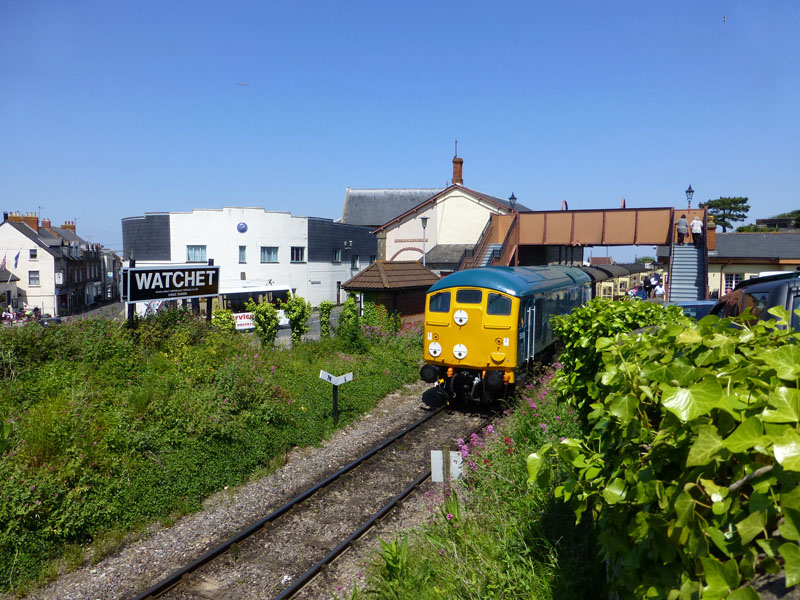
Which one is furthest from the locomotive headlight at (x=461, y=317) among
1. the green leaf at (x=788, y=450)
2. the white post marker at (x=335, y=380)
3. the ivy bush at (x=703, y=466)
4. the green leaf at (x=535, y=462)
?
the green leaf at (x=788, y=450)

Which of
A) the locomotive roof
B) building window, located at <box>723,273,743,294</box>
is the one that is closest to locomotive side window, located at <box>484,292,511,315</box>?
the locomotive roof

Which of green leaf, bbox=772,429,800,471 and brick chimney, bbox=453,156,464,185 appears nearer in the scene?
green leaf, bbox=772,429,800,471

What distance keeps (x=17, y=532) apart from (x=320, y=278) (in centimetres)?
3913

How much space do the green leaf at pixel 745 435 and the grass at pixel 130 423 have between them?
8142mm

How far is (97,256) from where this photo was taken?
6681 centimetres

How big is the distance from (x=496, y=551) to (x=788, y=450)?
15.1ft

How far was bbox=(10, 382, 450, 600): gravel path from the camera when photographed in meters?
6.85

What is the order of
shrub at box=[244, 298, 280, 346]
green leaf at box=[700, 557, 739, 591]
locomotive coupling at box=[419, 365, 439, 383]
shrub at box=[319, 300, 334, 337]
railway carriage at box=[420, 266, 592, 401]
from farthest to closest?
1. shrub at box=[319, 300, 334, 337]
2. shrub at box=[244, 298, 280, 346]
3. locomotive coupling at box=[419, 365, 439, 383]
4. railway carriage at box=[420, 266, 592, 401]
5. green leaf at box=[700, 557, 739, 591]

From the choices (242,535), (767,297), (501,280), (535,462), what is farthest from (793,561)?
(501,280)

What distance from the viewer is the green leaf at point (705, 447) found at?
181 centimetres

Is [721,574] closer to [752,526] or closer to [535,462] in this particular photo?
[752,526]

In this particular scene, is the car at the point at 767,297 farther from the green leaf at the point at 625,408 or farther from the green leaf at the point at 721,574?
the green leaf at the point at 721,574

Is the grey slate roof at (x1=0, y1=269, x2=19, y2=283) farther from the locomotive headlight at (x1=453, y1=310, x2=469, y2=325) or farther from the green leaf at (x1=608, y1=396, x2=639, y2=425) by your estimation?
the green leaf at (x1=608, y1=396, x2=639, y2=425)

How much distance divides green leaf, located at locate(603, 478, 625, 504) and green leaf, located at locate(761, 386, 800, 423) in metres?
0.83
